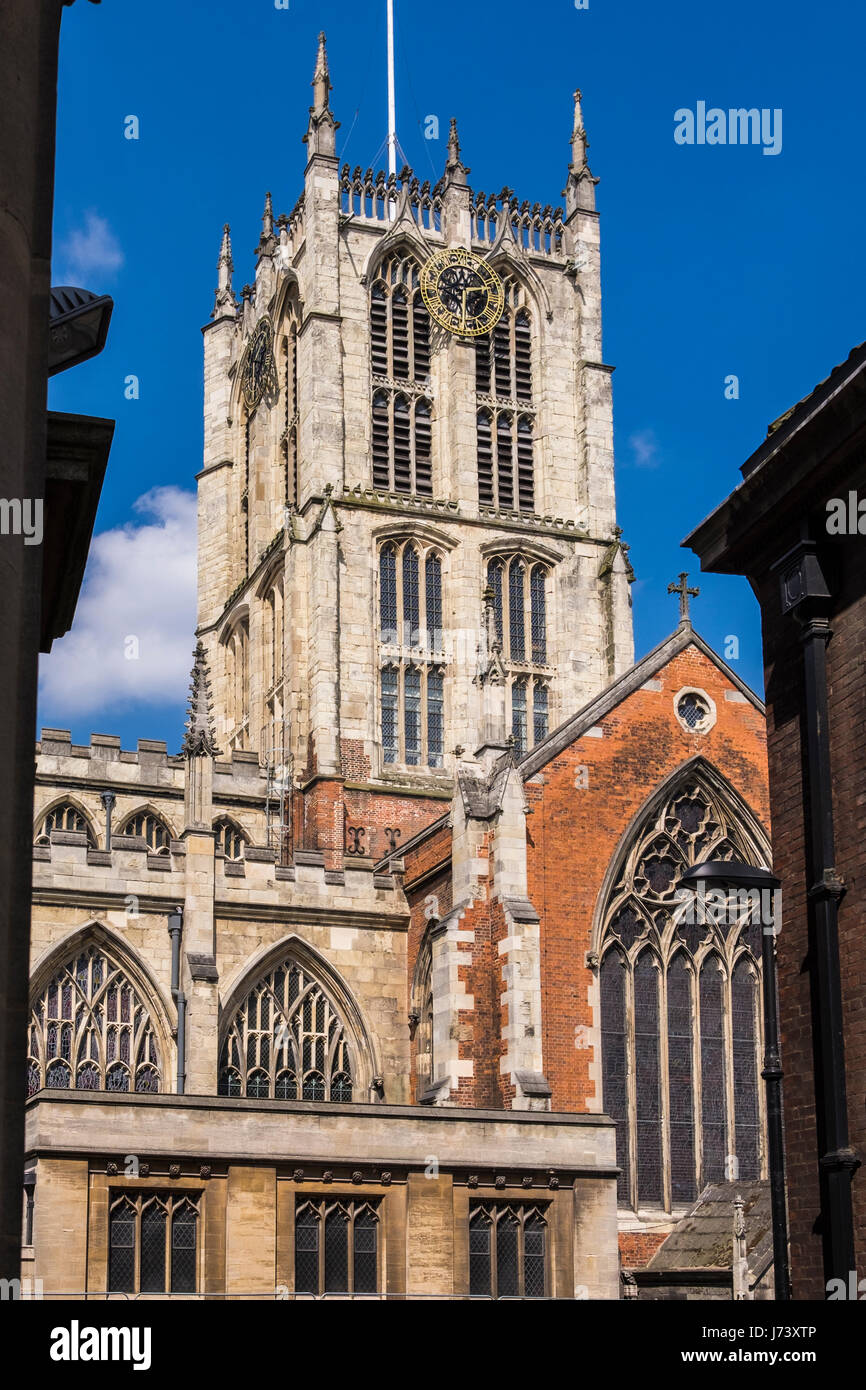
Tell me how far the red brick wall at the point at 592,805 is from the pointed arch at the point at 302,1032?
155 inches

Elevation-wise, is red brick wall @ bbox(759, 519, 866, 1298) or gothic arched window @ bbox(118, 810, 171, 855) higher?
gothic arched window @ bbox(118, 810, 171, 855)

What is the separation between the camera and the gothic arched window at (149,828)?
136 ft

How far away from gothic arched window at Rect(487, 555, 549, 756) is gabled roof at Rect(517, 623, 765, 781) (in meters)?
13.0

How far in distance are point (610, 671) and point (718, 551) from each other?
33.3 metres

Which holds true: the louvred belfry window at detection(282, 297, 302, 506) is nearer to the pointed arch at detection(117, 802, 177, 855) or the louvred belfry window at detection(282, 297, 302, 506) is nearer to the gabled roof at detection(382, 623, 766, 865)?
the pointed arch at detection(117, 802, 177, 855)

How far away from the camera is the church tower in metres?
46.1

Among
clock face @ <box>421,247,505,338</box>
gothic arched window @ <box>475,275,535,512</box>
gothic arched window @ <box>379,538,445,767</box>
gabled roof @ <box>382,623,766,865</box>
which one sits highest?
clock face @ <box>421,247,505,338</box>

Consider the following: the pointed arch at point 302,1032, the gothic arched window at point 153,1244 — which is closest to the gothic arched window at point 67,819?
the pointed arch at point 302,1032

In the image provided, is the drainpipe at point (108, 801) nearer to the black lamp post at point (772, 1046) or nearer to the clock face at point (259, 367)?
the clock face at point (259, 367)

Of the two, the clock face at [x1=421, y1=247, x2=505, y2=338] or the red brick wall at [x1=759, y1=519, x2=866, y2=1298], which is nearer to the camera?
the red brick wall at [x1=759, y1=519, x2=866, y2=1298]

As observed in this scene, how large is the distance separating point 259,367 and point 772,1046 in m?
41.2

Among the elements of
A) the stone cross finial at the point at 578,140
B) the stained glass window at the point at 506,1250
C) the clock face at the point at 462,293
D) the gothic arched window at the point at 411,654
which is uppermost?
the stone cross finial at the point at 578,140

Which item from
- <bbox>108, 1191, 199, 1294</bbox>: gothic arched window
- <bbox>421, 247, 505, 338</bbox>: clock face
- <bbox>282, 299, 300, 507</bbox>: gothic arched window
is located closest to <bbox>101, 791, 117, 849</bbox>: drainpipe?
<bbox>282, 299, 300, 507</bbox>: gothic arched window
